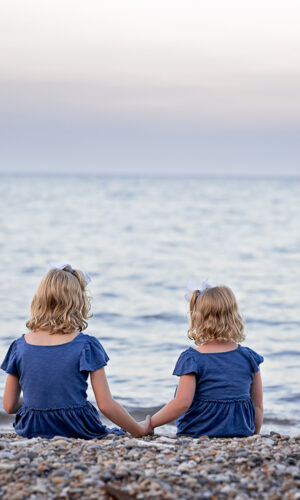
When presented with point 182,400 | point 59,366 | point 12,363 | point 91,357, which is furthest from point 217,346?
point 12,363

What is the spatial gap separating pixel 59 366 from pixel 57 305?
359mm

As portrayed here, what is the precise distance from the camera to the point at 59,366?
4.00 metres

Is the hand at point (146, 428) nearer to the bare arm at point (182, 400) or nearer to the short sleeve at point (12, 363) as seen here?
the bare arm at point (182, 400)

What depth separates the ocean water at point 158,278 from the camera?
7559 millimetres

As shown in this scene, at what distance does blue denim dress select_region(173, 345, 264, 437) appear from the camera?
4184 millimetres

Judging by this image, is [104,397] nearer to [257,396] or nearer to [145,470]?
[145,470]

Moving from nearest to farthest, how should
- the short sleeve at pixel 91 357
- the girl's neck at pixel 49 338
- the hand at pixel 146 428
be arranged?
the short sleeve at pixel 91 357, the girl's neck at pixel 49 338, the hand at pixel 146 428

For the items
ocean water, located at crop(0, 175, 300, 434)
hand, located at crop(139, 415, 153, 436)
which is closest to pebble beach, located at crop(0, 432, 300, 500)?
hand, located at crop(139, 415, 153, 436)

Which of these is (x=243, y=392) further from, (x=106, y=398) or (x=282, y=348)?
(x=282, y=348)

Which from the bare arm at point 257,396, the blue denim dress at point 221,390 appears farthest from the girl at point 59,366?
the bare arm at point 257,396

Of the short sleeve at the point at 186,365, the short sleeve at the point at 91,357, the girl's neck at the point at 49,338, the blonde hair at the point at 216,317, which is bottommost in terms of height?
the short sleeve at the point at 186,365

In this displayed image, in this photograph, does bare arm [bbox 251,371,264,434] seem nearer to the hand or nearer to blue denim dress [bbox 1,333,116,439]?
the hand

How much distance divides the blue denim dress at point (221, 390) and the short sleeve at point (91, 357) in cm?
48

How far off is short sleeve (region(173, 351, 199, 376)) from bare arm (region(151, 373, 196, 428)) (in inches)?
1.4
